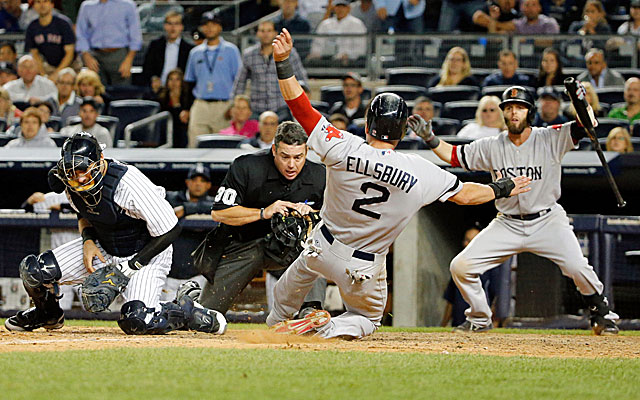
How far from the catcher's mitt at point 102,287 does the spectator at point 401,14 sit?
7886 mm

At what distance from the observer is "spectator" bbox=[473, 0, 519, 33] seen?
1281 cm

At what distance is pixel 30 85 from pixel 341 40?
156 inches

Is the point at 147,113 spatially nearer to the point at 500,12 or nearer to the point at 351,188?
the point at 500,12

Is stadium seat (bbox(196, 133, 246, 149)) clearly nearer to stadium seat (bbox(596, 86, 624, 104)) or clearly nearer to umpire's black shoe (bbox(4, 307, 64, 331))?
stadium seat (bbox(596, 86, 624, 104))

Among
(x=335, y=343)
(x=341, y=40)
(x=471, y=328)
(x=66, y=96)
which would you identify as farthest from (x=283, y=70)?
(x=341, y=40)

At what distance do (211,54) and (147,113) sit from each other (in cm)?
105

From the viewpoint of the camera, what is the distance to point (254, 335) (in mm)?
6281

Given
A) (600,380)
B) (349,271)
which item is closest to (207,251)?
(349,271)

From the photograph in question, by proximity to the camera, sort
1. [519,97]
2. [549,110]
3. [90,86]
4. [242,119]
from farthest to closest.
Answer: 1. [90,86]
2. [242,119]
3. [549,110]
4. [519,97]

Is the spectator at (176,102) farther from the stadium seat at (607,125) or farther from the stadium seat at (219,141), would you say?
the stadium seat at (607,125)

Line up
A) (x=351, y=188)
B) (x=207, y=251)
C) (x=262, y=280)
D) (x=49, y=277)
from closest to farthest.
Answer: (x=351, y=188) < (x=49, y=277) < (x=207, y=251) < (x=262, y=280)

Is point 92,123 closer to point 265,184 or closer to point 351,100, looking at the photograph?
point 351,100

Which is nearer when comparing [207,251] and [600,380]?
[600,380]

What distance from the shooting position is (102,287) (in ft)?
19.9
